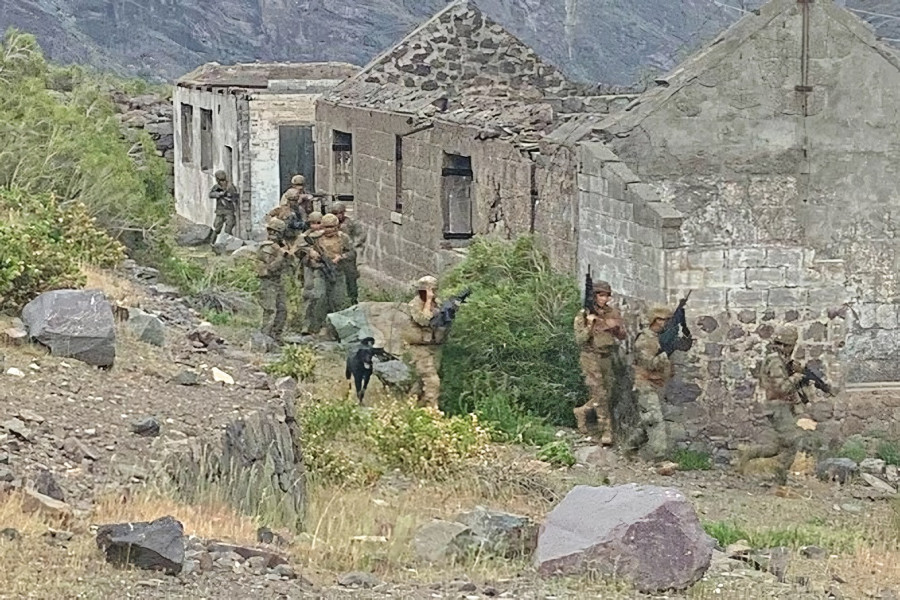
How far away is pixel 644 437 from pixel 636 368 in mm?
592

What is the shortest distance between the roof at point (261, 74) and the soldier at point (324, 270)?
10903 millimetres

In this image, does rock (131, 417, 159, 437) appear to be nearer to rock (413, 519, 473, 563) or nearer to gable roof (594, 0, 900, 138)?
rock (413, 519, 473, 563)

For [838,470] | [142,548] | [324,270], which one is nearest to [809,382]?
[838,470]

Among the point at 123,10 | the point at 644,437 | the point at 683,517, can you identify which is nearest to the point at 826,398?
the point at 644,437

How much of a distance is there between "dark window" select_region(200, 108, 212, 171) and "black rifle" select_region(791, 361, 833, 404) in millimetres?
16285

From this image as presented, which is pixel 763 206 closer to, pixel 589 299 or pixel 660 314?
pixel 660 314

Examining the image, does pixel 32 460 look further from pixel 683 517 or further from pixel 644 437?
pixel 644 437

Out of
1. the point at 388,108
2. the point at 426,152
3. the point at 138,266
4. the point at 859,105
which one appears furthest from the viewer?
the point at 388,108

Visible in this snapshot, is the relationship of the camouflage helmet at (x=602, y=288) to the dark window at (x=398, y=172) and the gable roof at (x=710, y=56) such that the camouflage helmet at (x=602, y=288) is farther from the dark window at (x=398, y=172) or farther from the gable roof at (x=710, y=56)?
the dark window at (x=398, y=172)

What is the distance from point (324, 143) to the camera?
74.8ft

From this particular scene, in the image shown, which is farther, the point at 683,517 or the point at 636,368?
the point at 636,368

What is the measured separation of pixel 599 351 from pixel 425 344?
1.51m

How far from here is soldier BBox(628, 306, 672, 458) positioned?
14289 millimetres

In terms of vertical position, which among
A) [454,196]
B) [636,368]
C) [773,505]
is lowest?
[773,505]
